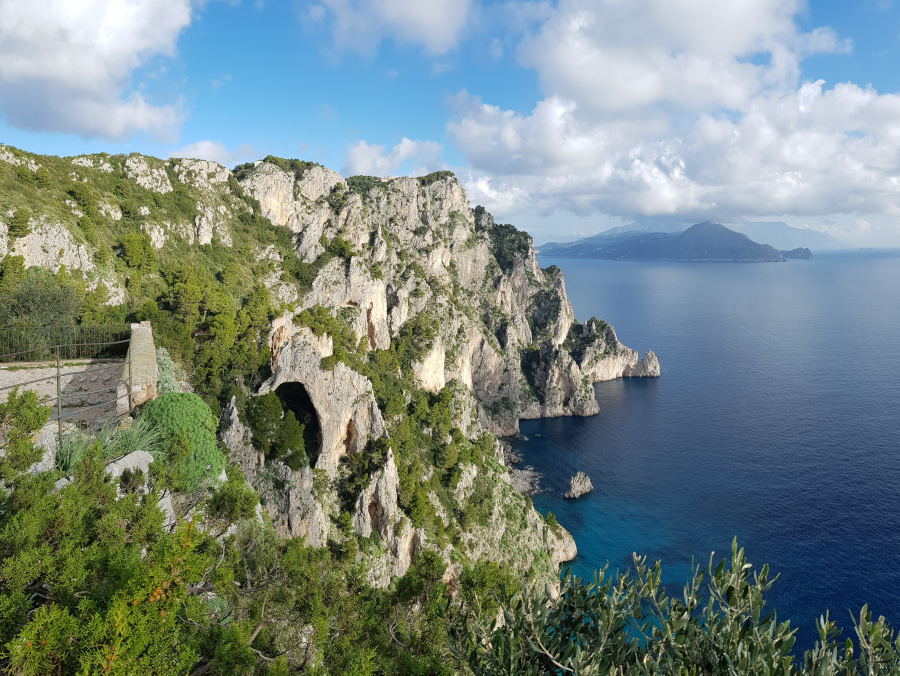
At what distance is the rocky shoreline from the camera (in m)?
64.1

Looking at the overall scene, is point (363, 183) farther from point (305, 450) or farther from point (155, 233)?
point (305, 450)

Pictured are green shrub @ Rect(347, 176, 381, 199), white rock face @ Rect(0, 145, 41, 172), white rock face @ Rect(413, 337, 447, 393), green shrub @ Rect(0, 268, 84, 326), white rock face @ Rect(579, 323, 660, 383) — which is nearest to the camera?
green shrub @ Rect(0, 268, 84, 326)

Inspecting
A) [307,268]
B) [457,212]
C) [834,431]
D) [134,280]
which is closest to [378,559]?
[134,280]

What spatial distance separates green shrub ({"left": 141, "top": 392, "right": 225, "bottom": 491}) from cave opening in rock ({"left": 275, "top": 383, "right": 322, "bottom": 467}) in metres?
24.9

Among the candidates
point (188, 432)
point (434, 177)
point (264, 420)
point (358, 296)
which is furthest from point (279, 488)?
point (434, 177)

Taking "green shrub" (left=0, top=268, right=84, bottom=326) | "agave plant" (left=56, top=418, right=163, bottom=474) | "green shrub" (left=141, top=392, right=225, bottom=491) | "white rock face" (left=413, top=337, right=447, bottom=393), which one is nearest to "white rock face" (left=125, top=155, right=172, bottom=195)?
"green shrub" (left=0, top=268, right=84, bottom=326)

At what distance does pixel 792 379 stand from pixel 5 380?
11348cm

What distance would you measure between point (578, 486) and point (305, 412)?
37.2 meters

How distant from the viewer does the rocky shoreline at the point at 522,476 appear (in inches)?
2522

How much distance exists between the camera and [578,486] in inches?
2442

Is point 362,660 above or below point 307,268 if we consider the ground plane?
below

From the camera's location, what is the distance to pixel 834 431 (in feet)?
227

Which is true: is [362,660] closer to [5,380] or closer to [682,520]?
[5,380]

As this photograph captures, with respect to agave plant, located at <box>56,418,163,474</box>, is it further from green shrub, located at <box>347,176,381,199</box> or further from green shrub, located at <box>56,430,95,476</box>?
green shrub, located at <box>347,176,381,199</box>
